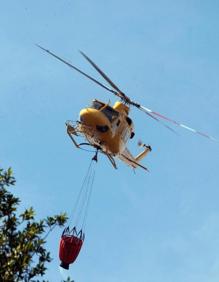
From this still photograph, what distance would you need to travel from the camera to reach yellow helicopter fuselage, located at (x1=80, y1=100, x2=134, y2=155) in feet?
84.1

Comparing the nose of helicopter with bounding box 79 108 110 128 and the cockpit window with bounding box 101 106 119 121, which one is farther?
the cockpit window with bounding box 101 106 119 121

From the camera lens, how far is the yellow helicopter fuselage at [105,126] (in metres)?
25.6

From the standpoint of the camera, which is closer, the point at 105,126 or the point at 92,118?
the point at 92,118

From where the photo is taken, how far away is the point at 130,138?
29.0m

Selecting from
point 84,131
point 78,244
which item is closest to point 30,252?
point 78,244

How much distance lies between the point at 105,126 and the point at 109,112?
1.25m

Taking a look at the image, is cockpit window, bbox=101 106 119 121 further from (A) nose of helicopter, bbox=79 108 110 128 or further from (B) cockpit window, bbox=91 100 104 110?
(A) nose of helicopter, bbox=79 108 110 128

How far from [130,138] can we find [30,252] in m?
15.9

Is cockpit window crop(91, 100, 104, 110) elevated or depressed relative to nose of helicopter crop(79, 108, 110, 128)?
elevated

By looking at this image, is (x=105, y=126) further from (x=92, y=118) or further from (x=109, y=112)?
(x=109, y=112)

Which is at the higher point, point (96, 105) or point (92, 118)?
point (96, 105)

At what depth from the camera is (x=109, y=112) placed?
2697cm

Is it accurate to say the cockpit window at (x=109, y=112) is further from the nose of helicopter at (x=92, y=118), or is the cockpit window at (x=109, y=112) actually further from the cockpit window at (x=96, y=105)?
the nose of helicopter at (x=92, y=118)

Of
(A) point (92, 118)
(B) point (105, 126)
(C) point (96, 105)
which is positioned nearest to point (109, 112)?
(C) point (96, 105)
